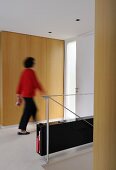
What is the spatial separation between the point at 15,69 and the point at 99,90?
12.5 feet

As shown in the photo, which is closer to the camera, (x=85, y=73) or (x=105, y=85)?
(x=105, y=85)

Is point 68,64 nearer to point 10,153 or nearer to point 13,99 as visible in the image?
point 13,99

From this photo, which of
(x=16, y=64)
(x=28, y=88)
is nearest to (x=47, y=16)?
(x=28, y=88)

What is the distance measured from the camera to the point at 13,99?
14.8ft

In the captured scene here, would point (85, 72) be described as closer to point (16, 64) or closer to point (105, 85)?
point (16, 64)

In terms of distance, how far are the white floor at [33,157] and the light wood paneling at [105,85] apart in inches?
68.4

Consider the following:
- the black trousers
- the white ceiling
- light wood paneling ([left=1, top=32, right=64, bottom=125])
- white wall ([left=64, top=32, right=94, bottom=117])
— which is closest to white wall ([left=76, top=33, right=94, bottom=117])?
white wall ([left=64, top=32, right=94, bottom=117])

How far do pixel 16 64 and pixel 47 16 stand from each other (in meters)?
1.70

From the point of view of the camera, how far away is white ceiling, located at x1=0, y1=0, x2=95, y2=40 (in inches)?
106

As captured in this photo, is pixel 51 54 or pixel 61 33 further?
pixel 51 54

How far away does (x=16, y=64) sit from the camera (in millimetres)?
4527

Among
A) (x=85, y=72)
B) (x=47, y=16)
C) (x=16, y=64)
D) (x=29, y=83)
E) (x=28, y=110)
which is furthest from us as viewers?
(x=85, y=72)

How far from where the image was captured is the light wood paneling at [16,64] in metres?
4.39

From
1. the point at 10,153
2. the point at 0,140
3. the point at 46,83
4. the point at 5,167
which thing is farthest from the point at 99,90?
the point at 46,83
